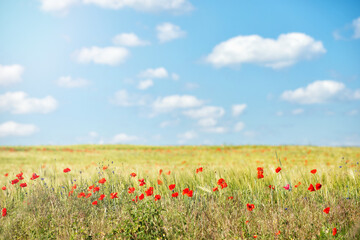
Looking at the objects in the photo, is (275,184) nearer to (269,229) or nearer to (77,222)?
→ (269,229)

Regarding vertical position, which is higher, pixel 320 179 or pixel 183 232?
pixel 320 179

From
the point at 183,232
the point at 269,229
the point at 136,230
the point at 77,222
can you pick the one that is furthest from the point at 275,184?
the point at 77,222

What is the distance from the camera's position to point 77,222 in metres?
4.75

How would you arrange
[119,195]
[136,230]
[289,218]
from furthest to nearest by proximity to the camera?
[119,195], [289,218], [136,230]

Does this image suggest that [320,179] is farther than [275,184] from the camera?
Yes

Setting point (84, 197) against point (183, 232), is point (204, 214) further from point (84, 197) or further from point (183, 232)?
point (84, 197)

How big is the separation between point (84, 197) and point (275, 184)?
11.0ft

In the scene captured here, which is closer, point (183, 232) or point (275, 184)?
point (183, 232)

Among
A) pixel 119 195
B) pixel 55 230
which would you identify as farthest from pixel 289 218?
pixel 55 230

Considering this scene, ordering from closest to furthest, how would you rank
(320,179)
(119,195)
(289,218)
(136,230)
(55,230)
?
(136,230), (289,218), (55,230), (119,195), (320,179)

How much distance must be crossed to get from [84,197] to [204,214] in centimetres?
225

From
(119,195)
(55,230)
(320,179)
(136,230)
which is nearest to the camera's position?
(136,230)

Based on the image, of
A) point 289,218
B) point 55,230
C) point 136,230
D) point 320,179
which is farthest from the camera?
point 320,179

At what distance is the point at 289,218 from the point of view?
4.23 metres
